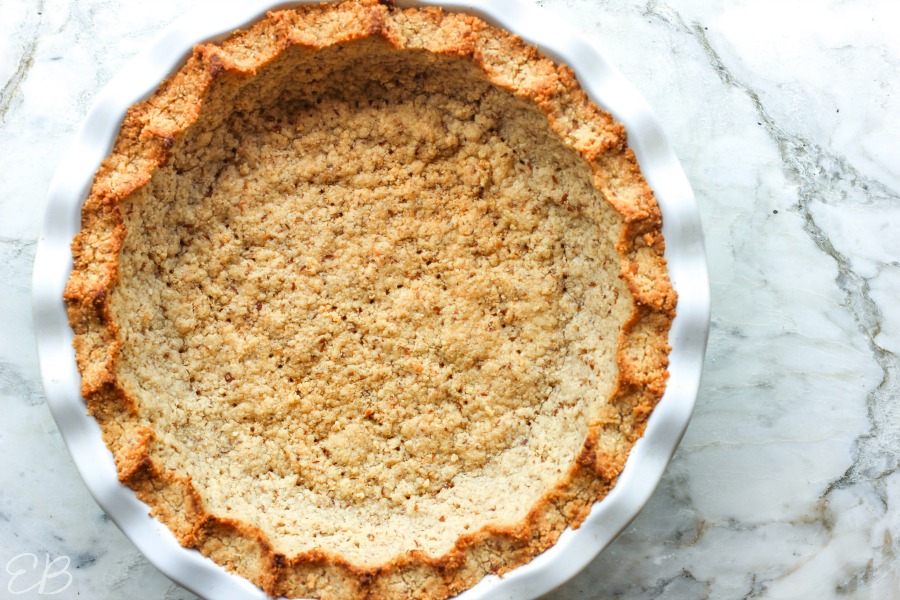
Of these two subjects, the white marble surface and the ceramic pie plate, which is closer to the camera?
the ceramic pie plate

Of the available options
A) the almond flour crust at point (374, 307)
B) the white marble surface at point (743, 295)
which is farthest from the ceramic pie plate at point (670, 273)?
the white marble surface at point (743, 295)

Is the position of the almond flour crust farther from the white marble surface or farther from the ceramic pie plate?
the white marble surface

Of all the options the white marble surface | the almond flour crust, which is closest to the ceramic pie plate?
the almond flour crust

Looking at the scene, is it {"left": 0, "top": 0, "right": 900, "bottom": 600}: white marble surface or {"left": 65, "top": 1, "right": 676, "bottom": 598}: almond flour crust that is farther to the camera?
{"left": 0, "top": 0, "right": 900, "bottom": 600}: white marble surface
